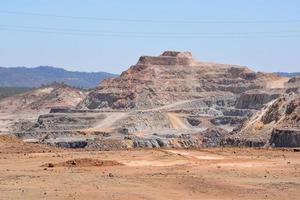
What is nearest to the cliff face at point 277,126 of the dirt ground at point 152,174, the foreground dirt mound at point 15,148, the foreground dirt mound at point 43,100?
the dirt ground at point 152,174

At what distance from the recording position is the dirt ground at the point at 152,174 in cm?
2512

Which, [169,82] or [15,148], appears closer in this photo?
[15,148]

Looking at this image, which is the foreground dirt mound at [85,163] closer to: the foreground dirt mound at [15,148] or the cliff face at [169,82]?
the foreground dirt mound at [15,148]

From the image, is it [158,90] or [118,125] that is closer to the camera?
[118,125]

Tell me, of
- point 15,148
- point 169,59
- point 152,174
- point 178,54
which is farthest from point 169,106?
point 152,174

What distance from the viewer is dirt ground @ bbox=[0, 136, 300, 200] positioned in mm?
25125

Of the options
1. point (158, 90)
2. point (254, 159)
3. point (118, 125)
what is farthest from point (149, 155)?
point (158, 90)

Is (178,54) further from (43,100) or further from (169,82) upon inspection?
(43,100)

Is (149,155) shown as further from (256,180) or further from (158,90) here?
(158,90)

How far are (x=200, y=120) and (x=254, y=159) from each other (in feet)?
203

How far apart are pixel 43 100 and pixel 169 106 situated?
5337cm

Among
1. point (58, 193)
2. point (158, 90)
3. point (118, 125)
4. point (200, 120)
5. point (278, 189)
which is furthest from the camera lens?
point (158, 90)

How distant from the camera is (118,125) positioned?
88938 millimetres

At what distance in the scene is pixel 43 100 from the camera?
15775 centimetres
